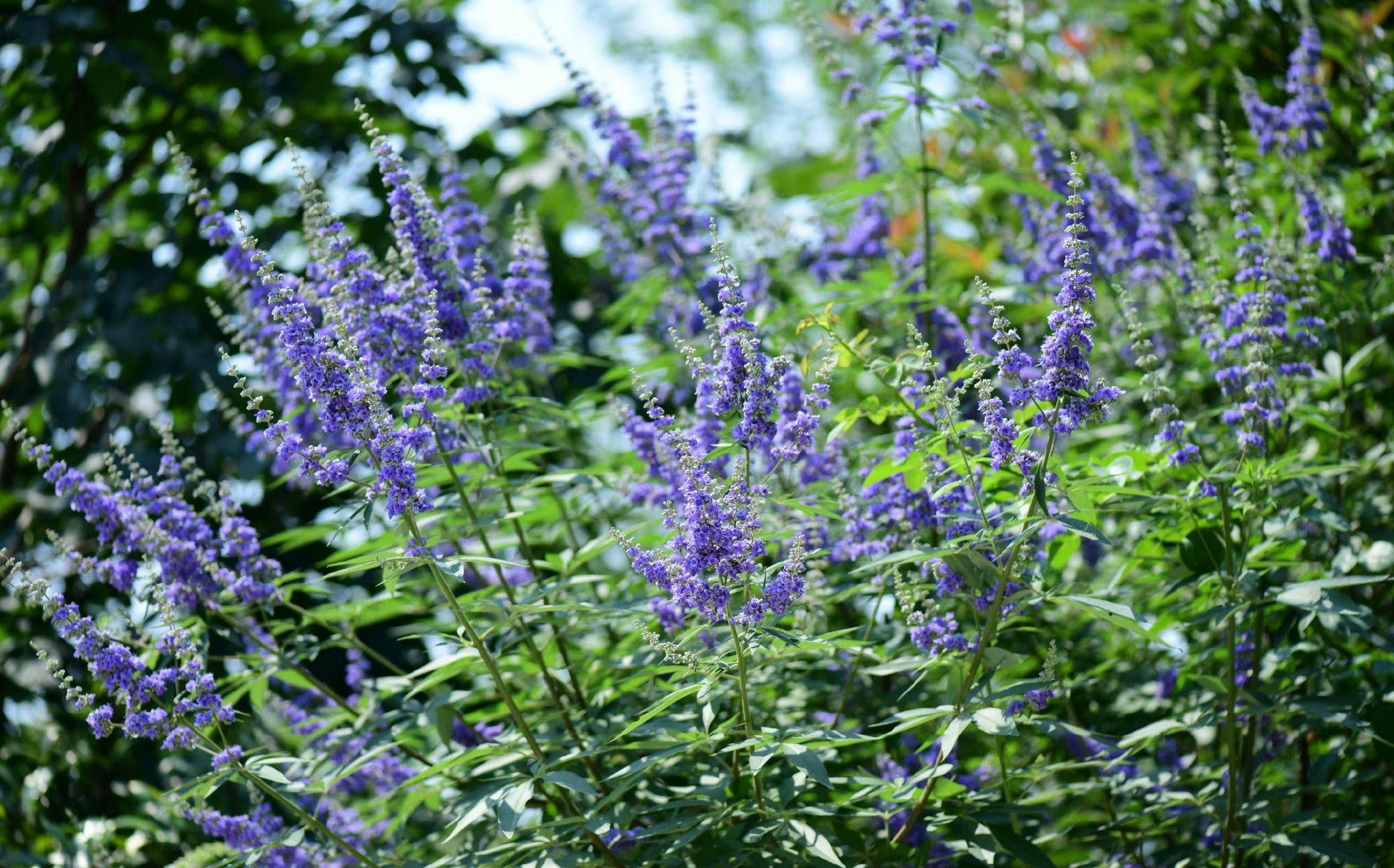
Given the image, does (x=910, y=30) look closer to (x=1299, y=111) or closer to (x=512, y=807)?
(x=1299, y=111)

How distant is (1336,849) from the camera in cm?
404

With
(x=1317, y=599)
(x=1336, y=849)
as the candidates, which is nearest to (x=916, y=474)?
(x=1317, y=599)

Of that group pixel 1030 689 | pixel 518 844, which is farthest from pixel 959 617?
pixel 518 844

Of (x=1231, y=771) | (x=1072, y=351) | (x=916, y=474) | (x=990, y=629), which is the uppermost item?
(x=1072, y=351)

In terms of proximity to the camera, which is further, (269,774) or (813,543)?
(813,543)

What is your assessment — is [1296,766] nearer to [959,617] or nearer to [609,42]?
[959,617]

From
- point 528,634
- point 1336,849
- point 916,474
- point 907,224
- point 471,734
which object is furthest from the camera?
point 907,224

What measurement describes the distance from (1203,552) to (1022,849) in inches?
51.0

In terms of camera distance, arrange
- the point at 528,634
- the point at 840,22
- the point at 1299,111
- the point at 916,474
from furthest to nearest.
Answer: the point at 840,22
the point at 1299,111
the point at 528,634
the point at 916,474

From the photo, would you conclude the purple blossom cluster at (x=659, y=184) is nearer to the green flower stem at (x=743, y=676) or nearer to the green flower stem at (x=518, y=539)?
the green flower stem at (x=518, y=539)

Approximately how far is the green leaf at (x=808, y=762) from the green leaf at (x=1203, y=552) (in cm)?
177

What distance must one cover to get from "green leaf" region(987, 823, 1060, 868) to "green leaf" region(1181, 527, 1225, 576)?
117 centimetres

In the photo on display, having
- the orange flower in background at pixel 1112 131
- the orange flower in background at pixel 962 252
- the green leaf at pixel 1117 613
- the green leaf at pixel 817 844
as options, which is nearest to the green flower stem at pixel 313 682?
the green leaf at pixel 817 844

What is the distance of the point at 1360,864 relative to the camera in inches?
156
